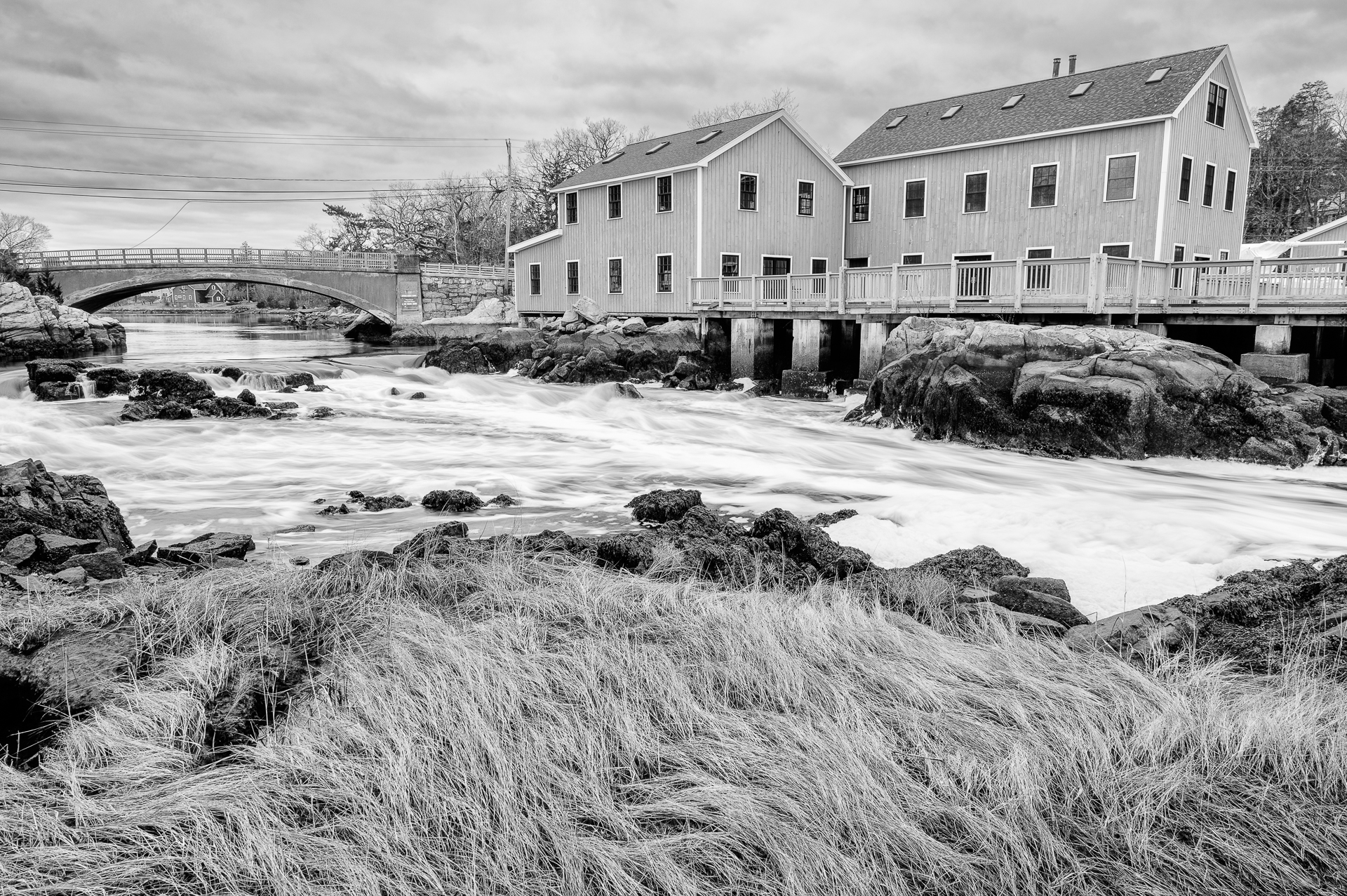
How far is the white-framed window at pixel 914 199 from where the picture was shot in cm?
3148

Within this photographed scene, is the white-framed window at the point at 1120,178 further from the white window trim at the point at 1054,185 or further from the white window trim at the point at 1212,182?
the white window trim at the point at 1212,182

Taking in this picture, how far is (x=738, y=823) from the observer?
310cm

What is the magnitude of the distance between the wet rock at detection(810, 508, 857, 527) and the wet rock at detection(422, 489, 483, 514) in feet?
12.8

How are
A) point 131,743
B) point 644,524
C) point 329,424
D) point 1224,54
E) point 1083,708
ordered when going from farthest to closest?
point 1224,54 → point 329,424 → point 644,524 → point 1083,708 → point 131,743

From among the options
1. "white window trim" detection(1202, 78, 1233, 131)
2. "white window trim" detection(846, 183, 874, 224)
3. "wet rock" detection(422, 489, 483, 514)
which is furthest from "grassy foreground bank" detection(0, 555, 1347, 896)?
"white window trim" detection(846, 183, 874, 224)

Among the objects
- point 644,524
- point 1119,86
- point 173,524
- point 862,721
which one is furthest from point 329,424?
point 1119,86

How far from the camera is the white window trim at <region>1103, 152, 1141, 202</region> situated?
1040 inches

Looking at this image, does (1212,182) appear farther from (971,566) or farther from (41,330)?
(41,330)

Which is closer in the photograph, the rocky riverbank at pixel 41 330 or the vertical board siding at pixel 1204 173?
the vertical board siding at pixel 1204 173

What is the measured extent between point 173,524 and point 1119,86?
93.4 feet

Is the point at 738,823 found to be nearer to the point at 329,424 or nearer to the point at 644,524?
the point at 644,524

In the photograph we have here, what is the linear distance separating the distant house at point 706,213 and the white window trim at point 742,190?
30 millimetres

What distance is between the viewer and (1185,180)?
26812 mm

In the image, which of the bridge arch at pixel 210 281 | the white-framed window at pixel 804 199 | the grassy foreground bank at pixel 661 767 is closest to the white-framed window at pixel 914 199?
the white-framed window at pixel 804 199
